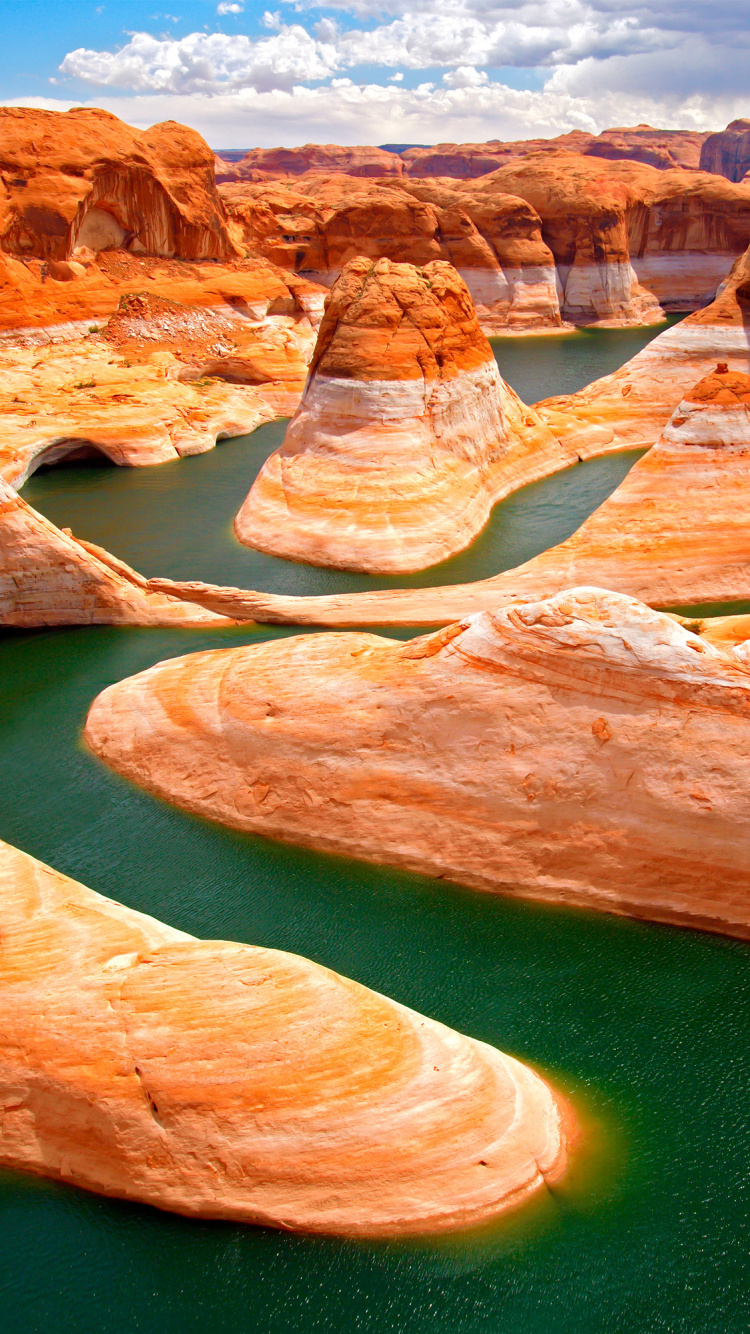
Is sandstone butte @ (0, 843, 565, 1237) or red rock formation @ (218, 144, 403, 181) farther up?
red rock formation @ (218, 144, 403, 181)

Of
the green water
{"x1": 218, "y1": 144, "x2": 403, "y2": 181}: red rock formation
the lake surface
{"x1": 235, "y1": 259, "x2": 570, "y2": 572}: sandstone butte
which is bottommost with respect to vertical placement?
the lake surface

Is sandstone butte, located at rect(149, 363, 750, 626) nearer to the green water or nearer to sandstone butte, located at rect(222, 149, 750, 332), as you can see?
the green water

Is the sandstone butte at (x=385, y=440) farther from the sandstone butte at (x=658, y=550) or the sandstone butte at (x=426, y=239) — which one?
the sandstone butte at (x=426, y=239)

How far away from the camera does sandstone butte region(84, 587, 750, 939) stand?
862cm

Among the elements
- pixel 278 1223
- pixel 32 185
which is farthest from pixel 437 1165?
pixel 32 185

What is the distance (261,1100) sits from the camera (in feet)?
20.2

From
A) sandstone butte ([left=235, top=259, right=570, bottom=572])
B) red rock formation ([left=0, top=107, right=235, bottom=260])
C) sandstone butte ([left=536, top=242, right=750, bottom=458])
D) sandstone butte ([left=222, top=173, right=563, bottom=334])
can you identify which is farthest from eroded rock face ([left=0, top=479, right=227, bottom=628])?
sandstone butte ([left=222, top=173, right=563, bottom=334])

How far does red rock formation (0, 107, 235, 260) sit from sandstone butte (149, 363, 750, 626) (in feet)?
87.8

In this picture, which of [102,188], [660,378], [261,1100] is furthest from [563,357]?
[261,1100]

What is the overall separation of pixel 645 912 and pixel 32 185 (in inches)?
1501

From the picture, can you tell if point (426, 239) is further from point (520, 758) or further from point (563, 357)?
point (520, 758)

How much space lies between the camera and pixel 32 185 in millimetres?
36031

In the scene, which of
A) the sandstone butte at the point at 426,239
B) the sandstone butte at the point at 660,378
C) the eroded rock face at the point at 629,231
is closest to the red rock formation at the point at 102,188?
the sandstone butte at the point at 426,239

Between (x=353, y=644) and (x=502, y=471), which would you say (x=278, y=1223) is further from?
(x=502, y=471)
